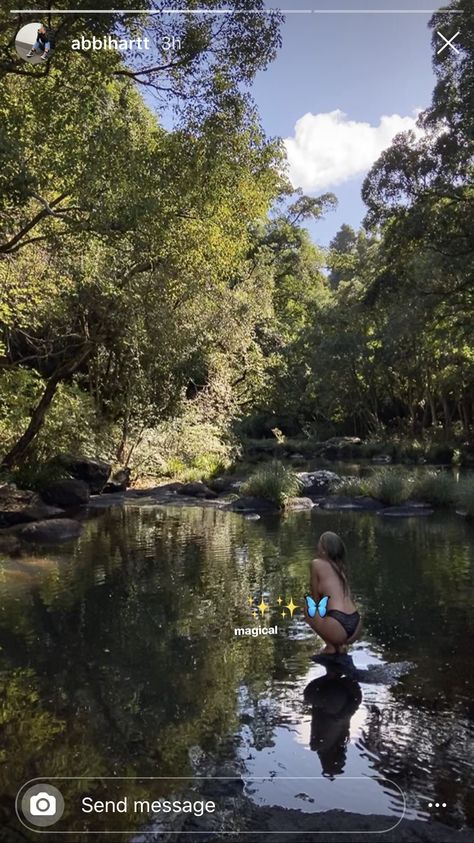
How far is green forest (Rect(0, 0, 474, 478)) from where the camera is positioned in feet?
24.4

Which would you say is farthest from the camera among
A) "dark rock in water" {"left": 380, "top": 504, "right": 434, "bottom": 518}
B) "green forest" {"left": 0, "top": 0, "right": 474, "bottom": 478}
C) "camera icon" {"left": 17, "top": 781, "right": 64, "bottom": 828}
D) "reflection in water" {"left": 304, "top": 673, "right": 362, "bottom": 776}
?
"dark rock in water" {"left": 380, "top": 504, "right": 434, "bottom": 518}

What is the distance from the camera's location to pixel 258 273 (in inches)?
906

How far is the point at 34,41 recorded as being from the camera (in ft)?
18.6

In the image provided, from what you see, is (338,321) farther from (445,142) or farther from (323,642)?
(323,642)

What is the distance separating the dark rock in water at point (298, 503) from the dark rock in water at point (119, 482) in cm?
497

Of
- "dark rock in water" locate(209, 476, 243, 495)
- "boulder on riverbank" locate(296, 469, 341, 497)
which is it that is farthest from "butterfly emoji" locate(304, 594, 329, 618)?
"dark rock in water" locate(209, 476, 243, 495)

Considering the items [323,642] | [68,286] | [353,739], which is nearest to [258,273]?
[68,286]

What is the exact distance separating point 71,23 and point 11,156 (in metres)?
1.25

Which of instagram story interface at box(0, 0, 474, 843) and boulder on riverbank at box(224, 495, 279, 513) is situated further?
boulder on riverbank at box(224, 495, 279, 513)

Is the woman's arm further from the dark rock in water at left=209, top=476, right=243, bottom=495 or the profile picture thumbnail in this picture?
the dark rock in water at left=209, top=476, right=243, bottom=495

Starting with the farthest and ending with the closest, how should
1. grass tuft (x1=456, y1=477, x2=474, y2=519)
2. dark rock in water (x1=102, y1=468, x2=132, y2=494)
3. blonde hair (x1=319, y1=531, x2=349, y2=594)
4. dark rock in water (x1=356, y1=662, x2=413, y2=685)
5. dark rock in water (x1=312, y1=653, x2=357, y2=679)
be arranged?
1. dark rock in water (x1=102, y1=468, x2=132, y2=494)
2. grass tuft (x1=456, y1=477, x2=474, y2=519)
3. blonde hair (x1=319, y1=531, x2=349, y2=594)
4. dark rock in water (x1=312, y1=653, x2=357, y2=679)
5. dark rock in water (x1=356, y1=662, x2=413, y2=685)

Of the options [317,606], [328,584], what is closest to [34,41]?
[328,584]

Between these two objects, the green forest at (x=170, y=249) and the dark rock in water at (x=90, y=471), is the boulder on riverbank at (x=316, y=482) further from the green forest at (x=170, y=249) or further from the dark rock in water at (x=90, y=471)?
the dark rock in water at (x=90, y=471)

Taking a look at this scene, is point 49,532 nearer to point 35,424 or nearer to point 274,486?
point 35,424
